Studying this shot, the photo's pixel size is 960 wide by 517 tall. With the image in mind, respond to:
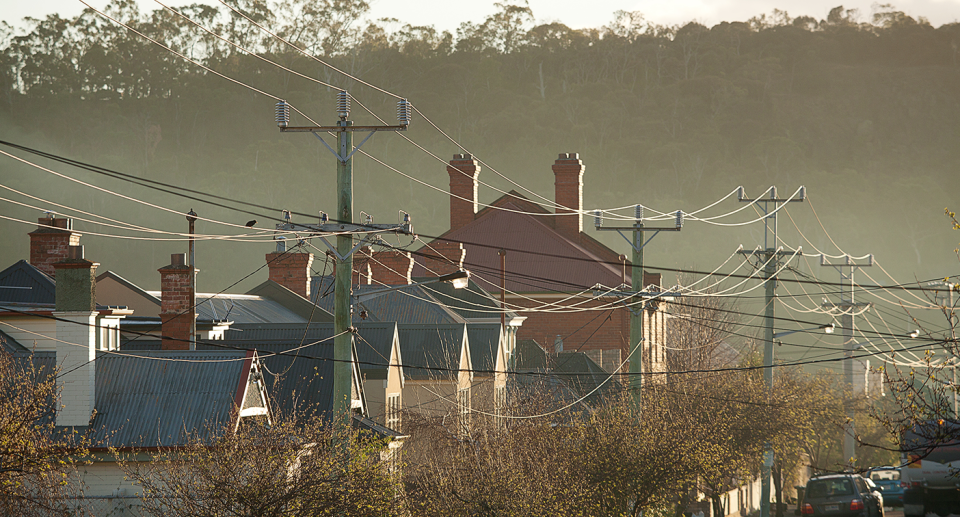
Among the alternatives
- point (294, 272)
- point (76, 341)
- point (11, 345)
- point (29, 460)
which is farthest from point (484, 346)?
point (29, 460)

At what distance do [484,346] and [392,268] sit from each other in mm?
10298

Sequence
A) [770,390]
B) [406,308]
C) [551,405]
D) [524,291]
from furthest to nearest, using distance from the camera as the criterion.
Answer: [524,291] < [406,308] < [770,390] < [551,405]

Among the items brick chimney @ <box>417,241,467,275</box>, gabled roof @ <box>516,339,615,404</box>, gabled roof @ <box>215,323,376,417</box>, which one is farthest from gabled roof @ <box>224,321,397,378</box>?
brick chimney @ <box>417,241,467,275</box>

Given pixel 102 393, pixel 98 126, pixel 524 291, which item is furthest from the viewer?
pixel 98 126

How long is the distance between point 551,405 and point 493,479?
13.6 m

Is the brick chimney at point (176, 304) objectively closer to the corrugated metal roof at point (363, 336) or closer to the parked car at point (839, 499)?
the corrugated metal roof at point (363, 336)

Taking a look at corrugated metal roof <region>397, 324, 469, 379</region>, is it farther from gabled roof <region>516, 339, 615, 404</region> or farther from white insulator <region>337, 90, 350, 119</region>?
white insulator <region>337, 90, 350, 119</region>

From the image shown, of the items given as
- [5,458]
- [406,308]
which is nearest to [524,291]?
[406,308]

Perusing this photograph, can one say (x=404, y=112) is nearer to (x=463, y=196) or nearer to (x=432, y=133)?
(x=463, y=196)

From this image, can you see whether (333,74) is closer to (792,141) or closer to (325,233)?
(792,141)

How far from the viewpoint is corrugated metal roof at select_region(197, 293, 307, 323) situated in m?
33.3

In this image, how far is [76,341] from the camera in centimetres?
2117

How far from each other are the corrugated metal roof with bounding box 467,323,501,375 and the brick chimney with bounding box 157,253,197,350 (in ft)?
39.6

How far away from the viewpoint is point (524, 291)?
53125mm
